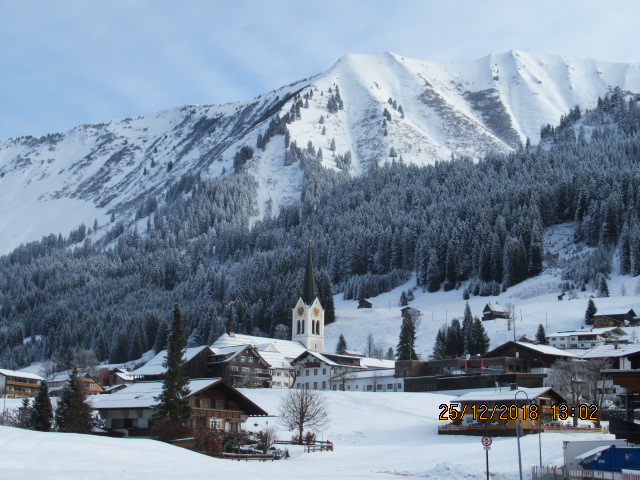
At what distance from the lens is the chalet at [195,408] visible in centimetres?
5947

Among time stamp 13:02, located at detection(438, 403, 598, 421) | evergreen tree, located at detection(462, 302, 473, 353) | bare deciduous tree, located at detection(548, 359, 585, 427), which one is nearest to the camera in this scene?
time stamp 13:02, located at detection(438, 403, 598, 421)

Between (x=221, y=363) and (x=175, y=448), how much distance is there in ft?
189

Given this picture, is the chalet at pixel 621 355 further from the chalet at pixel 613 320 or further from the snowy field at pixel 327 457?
the chalet at pixel 613 320

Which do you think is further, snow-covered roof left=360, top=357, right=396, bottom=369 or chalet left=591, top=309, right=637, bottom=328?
chalet left=591, top=309, right=637, bottom=328

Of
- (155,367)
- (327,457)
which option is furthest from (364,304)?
(327,457)

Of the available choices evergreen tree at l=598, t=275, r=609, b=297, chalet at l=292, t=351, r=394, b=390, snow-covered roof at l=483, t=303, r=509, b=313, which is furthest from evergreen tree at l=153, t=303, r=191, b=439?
evergreen tree at l=598, t=275, r=609, b=297

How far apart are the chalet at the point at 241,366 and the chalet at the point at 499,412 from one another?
128ft

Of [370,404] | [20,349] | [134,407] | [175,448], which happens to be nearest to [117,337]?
[20,349]

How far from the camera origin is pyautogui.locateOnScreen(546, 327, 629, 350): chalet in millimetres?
110562

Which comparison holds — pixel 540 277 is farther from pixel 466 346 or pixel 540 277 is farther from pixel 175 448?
pixel 175 448

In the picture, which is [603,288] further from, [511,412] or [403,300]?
[511,412]

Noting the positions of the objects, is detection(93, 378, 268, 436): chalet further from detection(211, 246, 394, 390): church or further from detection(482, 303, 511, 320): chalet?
detection(482, 303, 511, 320): chalet

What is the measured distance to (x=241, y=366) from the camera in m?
105

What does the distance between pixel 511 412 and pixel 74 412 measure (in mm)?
31044
